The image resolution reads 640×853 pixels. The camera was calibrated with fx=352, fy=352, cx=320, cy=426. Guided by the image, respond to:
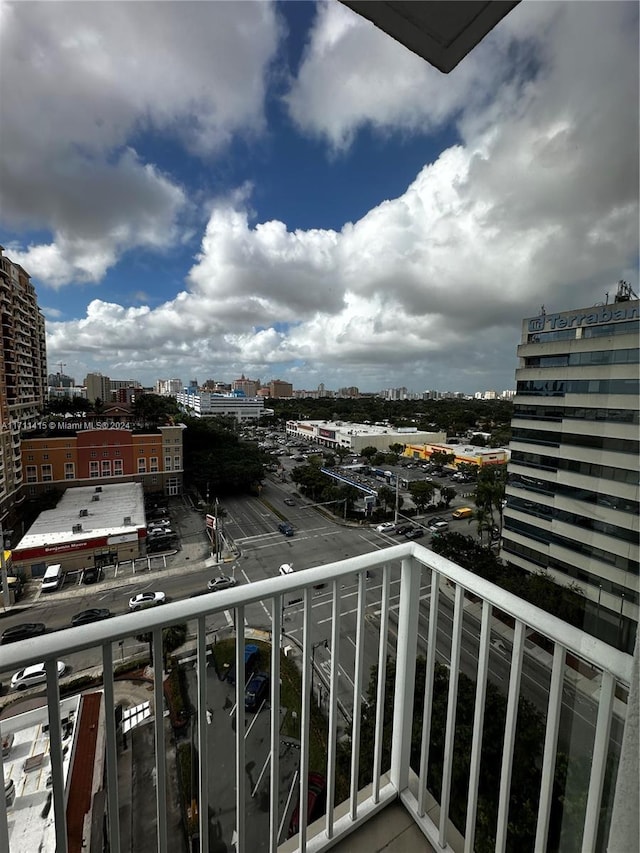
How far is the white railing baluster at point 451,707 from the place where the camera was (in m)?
0.83

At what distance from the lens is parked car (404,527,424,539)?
361 inches

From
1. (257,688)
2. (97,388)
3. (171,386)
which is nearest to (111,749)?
(257,688)

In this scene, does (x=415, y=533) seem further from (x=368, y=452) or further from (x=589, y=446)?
(x=368, y=452)

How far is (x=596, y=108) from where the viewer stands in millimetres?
712

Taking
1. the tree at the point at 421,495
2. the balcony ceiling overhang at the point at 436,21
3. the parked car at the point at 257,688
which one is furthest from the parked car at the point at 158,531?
the balcony ceiling overhang at the point at 436,21

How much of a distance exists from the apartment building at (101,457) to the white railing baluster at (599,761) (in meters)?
12.5

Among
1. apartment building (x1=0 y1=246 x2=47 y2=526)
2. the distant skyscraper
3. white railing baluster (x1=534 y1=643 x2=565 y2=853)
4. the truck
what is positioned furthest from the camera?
the distant skyscraper

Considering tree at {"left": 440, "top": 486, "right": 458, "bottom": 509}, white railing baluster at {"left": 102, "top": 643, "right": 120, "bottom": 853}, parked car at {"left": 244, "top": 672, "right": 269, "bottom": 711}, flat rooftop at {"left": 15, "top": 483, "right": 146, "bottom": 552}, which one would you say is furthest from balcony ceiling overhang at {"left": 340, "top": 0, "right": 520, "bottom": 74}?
tree at {"left": 440, "top": 486, "right": 458, "bottom": 509}

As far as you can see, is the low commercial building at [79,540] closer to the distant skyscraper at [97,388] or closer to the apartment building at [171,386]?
the distant skyscraper at [97,388]

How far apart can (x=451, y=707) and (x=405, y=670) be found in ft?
0.53

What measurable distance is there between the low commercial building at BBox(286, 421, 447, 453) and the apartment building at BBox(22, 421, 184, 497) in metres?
11.4

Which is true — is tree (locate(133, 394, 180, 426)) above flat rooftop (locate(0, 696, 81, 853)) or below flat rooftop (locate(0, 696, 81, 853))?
below

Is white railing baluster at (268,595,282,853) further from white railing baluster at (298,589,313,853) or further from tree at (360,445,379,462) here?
tree at (360,445,379,462)

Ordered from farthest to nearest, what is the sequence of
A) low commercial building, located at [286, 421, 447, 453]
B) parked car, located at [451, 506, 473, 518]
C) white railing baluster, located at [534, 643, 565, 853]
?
low commercial building, located at [286, 421, 447, 453] < parked car, located at [451, 506, 473, 518] < white railing baluster, located at [534, 643, 565, 853]
